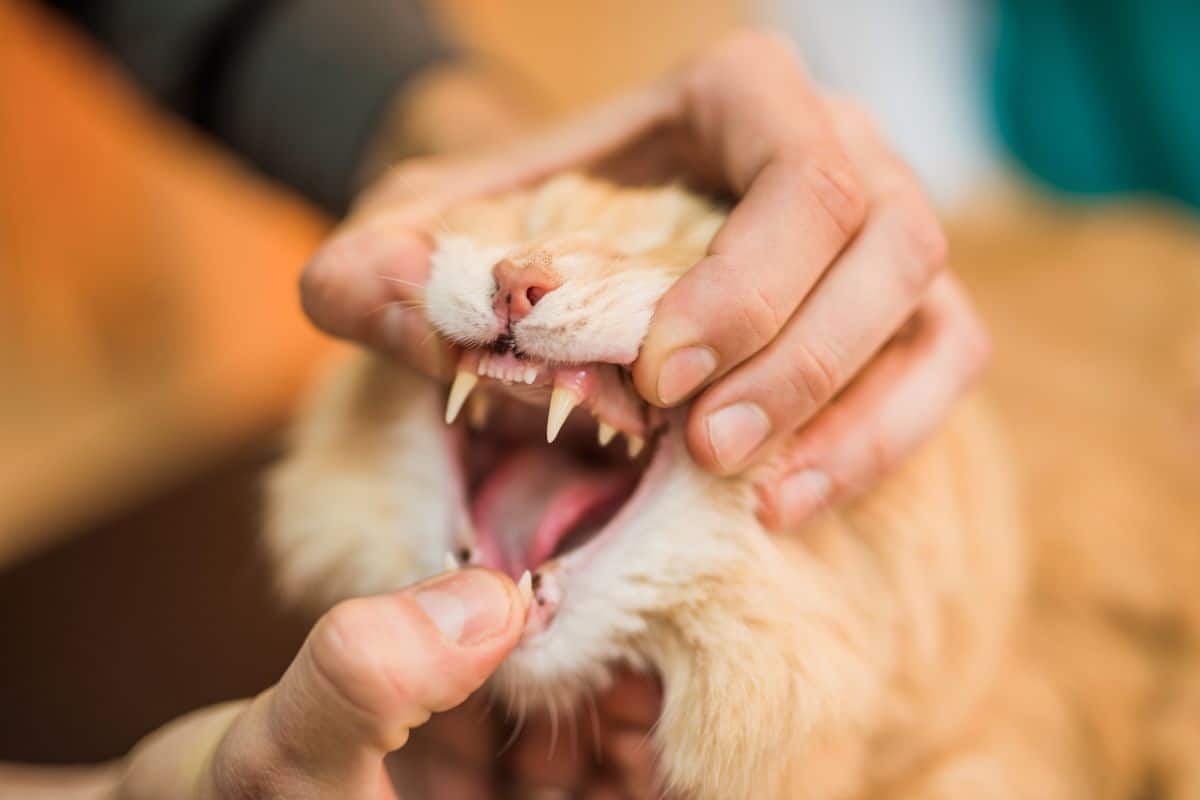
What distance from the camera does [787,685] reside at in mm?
733

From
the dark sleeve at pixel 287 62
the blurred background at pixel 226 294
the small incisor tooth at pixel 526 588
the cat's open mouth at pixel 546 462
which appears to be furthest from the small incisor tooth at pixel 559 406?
the dark sleeve at pixel 287 62

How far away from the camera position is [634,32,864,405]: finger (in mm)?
688

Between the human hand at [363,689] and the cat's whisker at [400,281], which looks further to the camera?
the cat's whisker at [400,281]

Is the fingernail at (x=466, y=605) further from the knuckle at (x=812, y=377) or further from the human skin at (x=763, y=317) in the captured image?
the knuckle at (x=812, y=377)

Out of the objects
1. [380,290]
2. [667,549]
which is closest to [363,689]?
[667,549]

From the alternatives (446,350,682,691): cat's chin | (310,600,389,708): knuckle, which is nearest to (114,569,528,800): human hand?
(310,600,389,708): knuckle

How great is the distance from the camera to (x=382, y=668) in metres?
0.54

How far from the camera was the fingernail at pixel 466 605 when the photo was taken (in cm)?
58

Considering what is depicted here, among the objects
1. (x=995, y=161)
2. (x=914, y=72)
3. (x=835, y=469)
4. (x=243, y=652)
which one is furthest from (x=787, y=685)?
(x=914, y=72)

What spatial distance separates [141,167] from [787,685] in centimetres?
238

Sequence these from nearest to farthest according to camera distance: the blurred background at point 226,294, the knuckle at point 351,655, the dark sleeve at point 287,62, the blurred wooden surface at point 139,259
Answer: the knuckle at point 351,655 → the blurred background at point 226,294 → the dark sleeve at point 287,62 → the blurred wooden surface at point 139,259

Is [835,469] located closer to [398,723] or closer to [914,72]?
[398,723]

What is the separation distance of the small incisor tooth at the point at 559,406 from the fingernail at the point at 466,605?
12 cm

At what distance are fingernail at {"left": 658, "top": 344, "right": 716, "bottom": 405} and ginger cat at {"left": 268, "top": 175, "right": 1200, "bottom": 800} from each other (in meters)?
0.04
